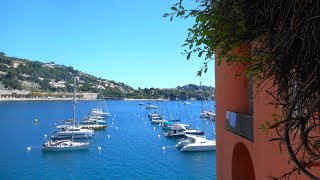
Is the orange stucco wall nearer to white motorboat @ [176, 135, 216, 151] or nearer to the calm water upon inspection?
the calm water

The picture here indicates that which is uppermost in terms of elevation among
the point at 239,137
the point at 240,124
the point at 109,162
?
the point at 240,124

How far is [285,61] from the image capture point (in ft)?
6.53

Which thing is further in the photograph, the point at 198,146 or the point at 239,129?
the point at 198,146

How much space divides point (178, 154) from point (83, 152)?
407 inches

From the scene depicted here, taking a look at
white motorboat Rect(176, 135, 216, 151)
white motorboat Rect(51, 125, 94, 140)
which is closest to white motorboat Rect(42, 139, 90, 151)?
white motorboat Rect(51, 125, 94, 140)

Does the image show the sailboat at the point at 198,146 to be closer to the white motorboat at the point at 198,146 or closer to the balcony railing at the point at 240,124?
the white motorboat at the point at 198,146

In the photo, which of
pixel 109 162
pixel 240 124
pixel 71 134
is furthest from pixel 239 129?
pixel 71 134

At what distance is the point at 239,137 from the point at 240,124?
0.33m

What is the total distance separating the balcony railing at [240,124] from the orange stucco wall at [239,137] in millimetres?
112

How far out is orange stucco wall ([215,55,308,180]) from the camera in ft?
17.5

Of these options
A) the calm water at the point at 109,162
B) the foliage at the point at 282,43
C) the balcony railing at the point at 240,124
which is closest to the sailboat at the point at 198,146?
the calm water at the point at 109,162

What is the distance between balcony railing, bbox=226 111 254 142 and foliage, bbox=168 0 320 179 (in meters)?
4.68

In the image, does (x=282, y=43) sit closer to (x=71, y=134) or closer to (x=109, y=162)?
(x=109, y=162)

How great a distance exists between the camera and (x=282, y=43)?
1.89 m
